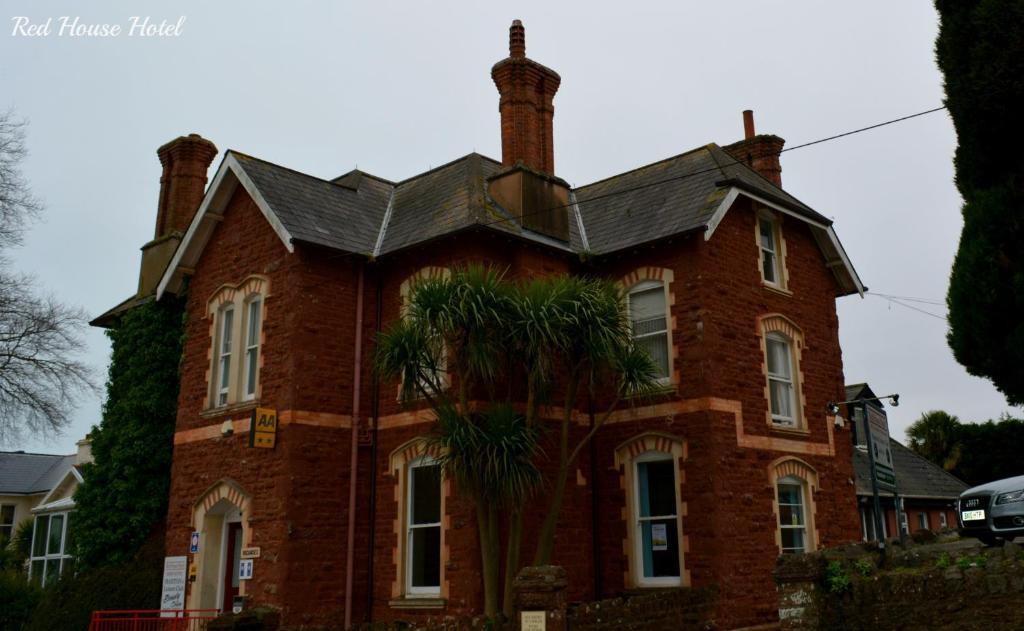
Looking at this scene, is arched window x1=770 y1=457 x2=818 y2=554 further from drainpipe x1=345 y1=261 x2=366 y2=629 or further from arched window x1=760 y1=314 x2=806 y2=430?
drainpipe x1=345 y1=261 x2=366 y2=629

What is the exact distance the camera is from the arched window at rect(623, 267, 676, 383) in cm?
1702

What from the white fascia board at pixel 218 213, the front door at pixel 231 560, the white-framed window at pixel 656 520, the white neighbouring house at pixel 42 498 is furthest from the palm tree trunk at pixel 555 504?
the white neighbouring house at pixel 42 498

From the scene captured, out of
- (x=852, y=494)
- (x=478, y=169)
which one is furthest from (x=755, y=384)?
(x=478, y=169)

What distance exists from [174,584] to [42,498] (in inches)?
1063

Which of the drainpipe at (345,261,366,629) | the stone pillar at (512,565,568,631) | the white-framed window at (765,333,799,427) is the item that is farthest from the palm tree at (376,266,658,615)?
the white-framed window at (765,333,799,427)

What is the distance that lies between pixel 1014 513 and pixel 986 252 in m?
3.83

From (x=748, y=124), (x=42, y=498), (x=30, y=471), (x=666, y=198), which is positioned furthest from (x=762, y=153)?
(x=30, y=471)

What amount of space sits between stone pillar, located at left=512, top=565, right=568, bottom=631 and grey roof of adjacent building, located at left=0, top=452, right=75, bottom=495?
110ft

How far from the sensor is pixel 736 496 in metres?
16.0

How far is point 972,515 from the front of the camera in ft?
44.4

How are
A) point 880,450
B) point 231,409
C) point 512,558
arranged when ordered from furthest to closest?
point 231,409 → point 512,558 → point 880,450

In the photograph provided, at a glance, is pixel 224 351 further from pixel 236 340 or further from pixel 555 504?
pixel 555 504

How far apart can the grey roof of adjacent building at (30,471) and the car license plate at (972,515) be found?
3653 centimetres

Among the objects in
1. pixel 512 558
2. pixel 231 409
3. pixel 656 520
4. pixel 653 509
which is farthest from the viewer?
pixel 231 409
